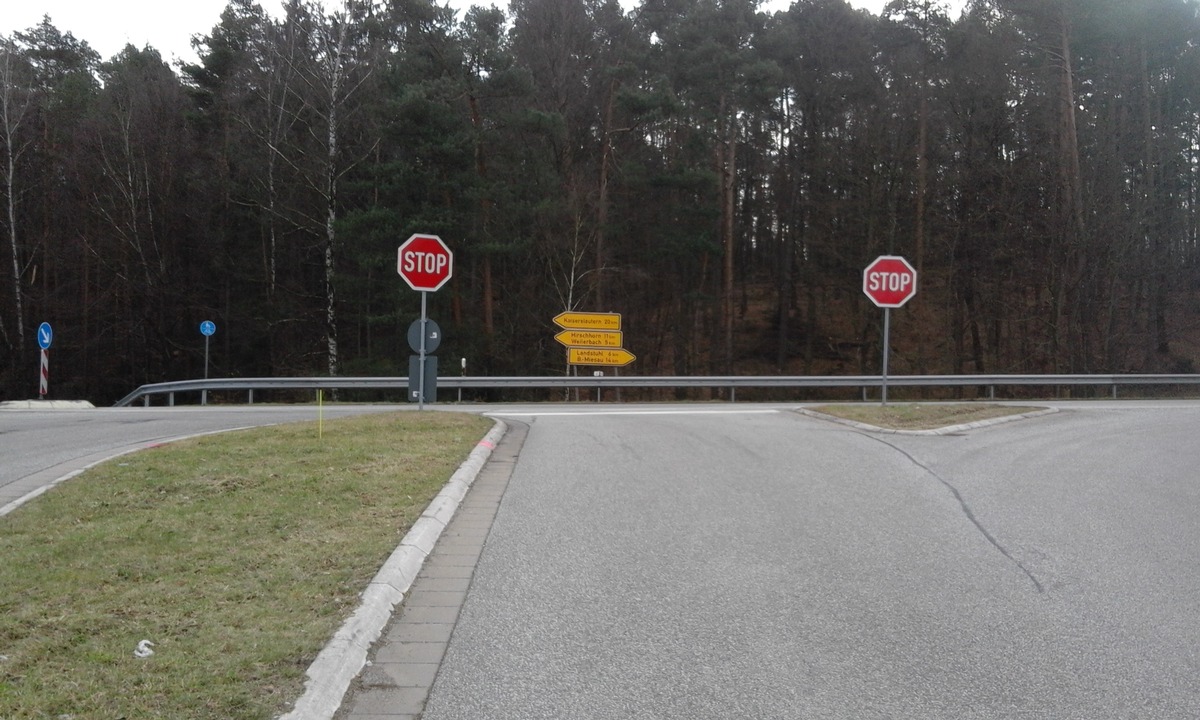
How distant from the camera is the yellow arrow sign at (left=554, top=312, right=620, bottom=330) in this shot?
27.2 metres

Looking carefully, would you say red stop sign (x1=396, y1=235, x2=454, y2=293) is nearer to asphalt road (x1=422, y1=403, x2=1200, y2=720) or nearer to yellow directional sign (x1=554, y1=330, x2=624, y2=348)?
asphalt road (x1=422, y1=403, x2=1200, y2=720)

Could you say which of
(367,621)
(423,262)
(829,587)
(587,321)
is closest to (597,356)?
(587,321)

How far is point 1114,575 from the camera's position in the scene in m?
6.94

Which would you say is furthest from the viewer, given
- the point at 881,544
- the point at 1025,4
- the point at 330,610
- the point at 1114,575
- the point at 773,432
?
the point at 1025,4

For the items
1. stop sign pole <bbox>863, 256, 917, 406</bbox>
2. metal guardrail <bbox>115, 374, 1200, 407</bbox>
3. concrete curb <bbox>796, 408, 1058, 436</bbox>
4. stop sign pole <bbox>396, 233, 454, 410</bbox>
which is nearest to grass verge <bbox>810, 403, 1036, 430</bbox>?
concrete curb <bbox>796, 408, 1058, 436</bbox>

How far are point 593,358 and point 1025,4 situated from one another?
22441 millimetres

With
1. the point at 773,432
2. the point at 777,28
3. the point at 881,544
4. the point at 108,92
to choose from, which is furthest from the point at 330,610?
the point at 108,92

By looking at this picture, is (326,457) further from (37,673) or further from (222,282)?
(222,282)

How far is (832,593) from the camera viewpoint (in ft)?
20.9

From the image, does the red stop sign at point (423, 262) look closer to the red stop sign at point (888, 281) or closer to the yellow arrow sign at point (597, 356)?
the red stop sign at point (888, 281)

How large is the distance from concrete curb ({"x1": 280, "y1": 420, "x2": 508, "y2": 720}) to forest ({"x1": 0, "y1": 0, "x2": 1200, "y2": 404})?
86.2 feet

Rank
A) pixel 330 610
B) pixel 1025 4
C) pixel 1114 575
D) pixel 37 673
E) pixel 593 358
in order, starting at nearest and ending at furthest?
pixel 37 673 < pixel 330 610 < pixel 1114 575 < pixel 593 358 < pixel 1025 4

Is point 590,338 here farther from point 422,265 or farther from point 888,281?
point 422,265

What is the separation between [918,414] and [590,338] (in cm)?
1190
